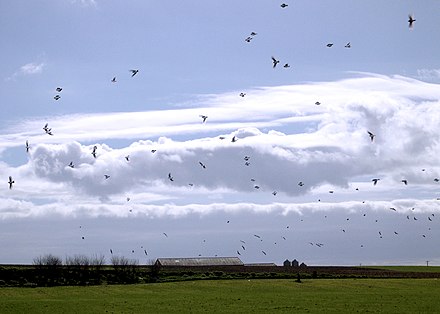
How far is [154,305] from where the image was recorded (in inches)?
2798

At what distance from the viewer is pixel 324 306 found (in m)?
67.8

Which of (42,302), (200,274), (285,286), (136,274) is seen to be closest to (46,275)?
(136,274)

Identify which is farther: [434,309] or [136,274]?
[136,274]

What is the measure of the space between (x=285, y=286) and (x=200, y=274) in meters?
39.1

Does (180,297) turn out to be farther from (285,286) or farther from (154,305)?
(285,286)

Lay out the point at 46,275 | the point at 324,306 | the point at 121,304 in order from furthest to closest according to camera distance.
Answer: the point at 46,275 → the point at 121,304 → the point at 324,306

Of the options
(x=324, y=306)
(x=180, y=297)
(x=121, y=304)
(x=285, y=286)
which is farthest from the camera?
(x=285, y=286)

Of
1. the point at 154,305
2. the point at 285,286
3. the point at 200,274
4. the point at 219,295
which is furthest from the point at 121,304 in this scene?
the point at 200,274

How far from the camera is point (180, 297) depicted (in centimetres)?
8388

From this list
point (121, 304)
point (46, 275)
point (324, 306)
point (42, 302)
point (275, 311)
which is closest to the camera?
point (275, 311)

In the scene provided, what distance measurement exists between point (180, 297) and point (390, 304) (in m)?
25.6

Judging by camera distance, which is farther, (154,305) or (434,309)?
(154,305)

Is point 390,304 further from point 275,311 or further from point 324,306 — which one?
point 275,311

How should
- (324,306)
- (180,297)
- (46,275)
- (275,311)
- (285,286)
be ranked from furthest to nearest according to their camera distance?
1. (46,275)
2. (285,286)
3. (180,297)
4. (324,306)
5. (275,311)
